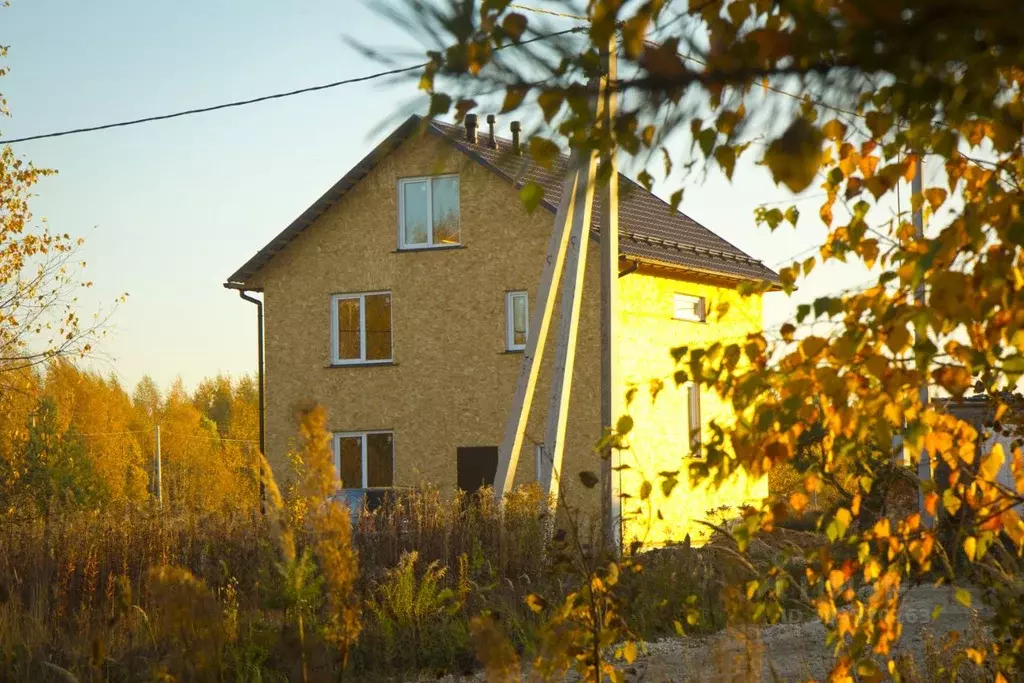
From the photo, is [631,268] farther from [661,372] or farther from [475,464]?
[475,464]

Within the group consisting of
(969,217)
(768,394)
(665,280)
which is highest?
(665,280)

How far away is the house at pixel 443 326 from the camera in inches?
762

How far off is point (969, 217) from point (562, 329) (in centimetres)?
895

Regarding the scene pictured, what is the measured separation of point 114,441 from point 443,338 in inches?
1426

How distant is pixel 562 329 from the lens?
11.1 meters

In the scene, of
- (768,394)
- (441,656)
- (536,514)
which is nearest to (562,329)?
(536,514)

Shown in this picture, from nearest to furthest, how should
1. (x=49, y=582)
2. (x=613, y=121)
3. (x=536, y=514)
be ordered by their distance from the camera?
(x=613, y=121) → (x=49, y=582) → (x=536, y=514)

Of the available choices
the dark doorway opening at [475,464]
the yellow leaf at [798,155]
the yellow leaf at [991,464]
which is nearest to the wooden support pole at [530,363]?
the yellow leaf at [991,464]

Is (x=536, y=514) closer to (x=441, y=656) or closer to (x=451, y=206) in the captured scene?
(x=441, y=656)

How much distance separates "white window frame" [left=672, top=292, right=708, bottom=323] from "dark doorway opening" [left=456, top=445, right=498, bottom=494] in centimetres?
384

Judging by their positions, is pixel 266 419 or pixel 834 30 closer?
pixel 834 30

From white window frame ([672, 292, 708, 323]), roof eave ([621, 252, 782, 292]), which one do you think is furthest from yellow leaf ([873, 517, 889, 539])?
white window frame ([672, 292, 708, 323])

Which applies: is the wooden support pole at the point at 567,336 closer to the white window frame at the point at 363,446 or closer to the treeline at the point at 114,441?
the treeline at the point at 114,441

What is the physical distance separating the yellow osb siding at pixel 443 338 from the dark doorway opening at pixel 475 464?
16cm
